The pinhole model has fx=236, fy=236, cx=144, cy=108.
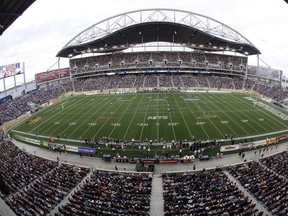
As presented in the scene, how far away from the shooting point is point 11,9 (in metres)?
14.3

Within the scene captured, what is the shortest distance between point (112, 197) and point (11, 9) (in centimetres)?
1371

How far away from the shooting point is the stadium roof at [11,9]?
44.3 feet

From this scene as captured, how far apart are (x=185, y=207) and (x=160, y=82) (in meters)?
56.3

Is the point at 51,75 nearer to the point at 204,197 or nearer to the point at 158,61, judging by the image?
the point at 158,61

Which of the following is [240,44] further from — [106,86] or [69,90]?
[69,90]

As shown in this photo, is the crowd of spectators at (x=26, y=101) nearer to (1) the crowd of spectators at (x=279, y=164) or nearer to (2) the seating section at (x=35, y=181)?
(2) the seating section at (x=35, y=181)

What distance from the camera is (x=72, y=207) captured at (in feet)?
51.5

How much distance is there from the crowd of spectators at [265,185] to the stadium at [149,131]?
0.08m

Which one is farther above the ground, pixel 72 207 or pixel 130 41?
pixel 130 41

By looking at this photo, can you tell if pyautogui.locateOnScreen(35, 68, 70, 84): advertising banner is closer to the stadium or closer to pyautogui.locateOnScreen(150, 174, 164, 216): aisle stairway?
the stadium

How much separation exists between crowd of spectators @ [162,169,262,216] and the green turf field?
11413 mm

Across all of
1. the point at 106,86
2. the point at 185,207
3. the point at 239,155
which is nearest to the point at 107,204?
the point at 185,207

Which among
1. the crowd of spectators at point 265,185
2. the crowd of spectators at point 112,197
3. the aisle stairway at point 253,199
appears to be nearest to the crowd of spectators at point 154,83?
the crowd of spectators at point 265,185

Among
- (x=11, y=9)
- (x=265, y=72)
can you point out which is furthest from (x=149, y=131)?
(x=265, y=72)
